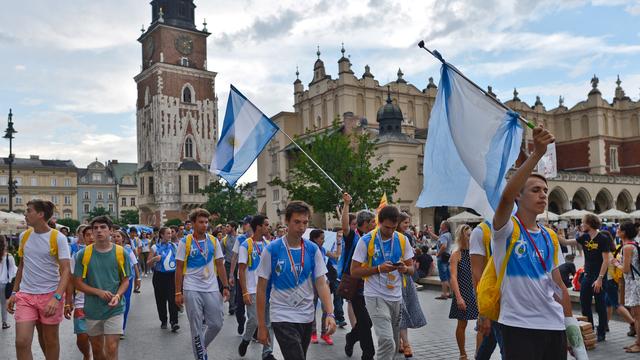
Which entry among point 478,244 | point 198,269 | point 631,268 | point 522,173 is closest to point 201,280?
point 198,269

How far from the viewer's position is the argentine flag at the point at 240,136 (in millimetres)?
11305

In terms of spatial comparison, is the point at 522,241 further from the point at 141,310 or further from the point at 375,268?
the point at 141,310

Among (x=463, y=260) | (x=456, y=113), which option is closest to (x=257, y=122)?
(x=463, y=260)

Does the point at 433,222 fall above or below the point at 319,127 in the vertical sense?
below

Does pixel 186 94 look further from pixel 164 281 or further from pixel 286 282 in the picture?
pixel 286 282

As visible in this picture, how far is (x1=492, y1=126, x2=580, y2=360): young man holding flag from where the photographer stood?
3.91 m

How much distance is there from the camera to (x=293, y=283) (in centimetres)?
548

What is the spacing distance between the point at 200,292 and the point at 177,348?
7.42ft

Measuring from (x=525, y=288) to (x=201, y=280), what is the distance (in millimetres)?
4737

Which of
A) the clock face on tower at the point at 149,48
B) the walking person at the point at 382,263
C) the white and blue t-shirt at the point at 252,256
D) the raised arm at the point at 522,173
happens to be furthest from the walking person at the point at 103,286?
the clock face on tower at the point at 149,48

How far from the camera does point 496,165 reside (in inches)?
190

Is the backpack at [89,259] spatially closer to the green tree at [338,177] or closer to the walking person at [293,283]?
the walking person at [293,283]

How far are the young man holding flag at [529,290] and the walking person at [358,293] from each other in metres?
3.43

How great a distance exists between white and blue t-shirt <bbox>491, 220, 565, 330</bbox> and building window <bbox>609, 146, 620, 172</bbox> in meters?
68.0
